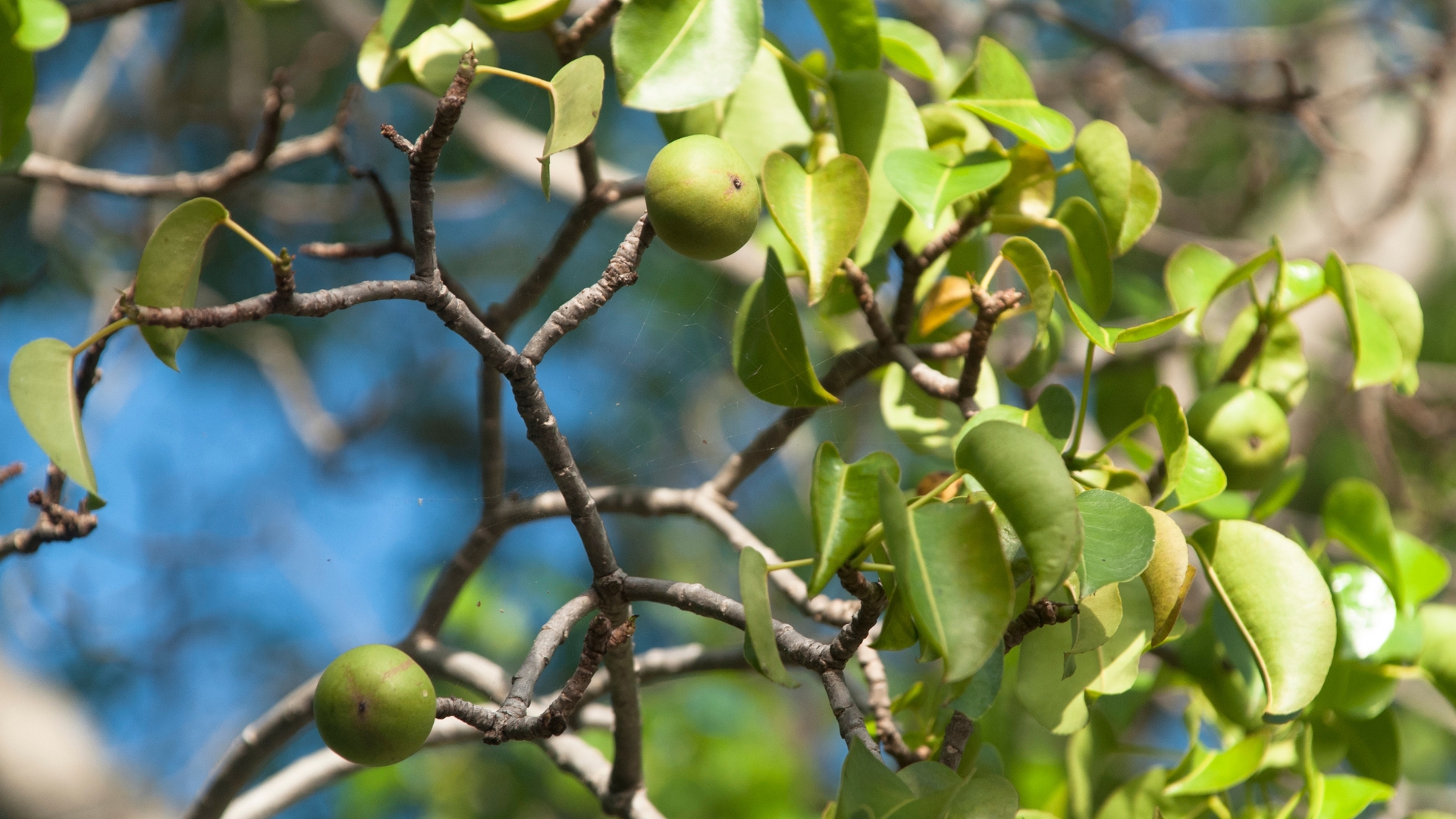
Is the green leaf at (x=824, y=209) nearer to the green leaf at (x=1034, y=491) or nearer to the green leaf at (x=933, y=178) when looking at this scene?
the green leaf at (x=933, y=178)

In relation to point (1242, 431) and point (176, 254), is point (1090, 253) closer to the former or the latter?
point (1242, 431)

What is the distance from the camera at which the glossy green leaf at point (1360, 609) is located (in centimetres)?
86

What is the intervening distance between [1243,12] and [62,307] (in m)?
5.38

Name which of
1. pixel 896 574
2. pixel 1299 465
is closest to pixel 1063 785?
pixel 1299 465

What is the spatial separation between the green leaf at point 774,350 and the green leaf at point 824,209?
0.04m

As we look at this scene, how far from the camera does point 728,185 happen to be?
65cm

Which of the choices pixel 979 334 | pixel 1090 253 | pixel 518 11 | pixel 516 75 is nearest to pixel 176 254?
pixel 516 75

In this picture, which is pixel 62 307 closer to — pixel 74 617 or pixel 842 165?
pixel 74 617

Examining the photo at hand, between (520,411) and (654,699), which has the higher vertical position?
(520,411)

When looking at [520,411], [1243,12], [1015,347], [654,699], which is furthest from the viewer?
[1243,12]

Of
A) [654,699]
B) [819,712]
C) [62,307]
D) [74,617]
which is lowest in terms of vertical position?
[819,712]

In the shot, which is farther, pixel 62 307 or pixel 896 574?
pixel 62 307

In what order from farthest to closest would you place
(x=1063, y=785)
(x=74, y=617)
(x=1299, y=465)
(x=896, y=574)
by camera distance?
(x=74, y=617), (x=1063, y=785), (x=1299, y=465), (x=896, y=574)

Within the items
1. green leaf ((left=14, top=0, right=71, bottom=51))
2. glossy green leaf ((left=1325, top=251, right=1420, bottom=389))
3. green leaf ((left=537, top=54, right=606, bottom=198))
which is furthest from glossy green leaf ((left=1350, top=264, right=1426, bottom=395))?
green leaf ((left=14, top=0, right=71, bottom=51))
